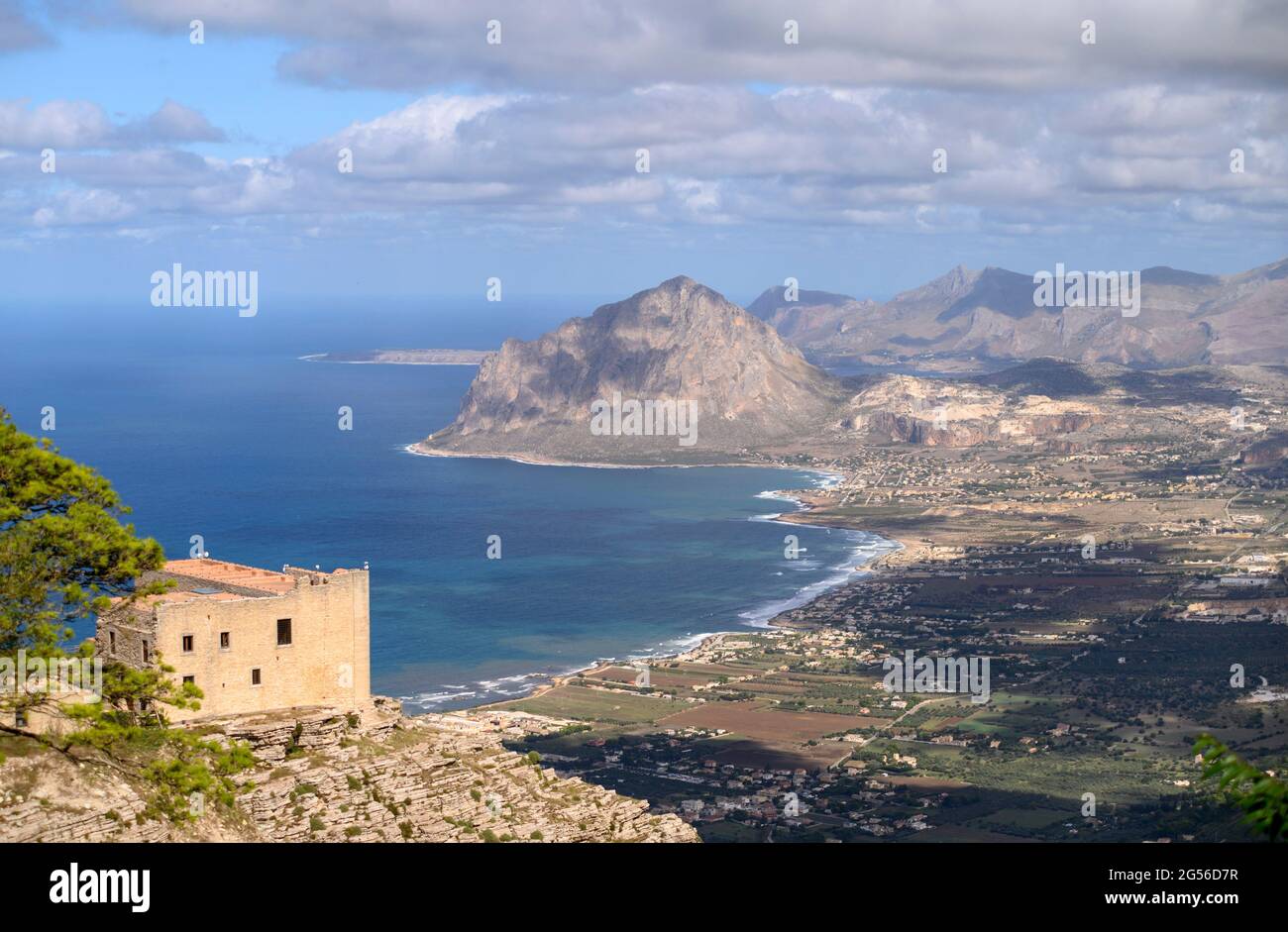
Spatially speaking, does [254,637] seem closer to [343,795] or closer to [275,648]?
[275,648]

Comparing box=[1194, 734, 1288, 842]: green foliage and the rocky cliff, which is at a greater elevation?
box=[1194, 734, 1288, 842]: green foliage

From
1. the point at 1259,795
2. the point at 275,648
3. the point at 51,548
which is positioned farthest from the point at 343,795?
the point at 1259,795

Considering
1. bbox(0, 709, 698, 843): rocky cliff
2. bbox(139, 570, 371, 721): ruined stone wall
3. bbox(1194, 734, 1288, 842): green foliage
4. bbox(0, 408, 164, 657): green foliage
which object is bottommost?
bbox(0, 709, 698, 843): rocky cliff

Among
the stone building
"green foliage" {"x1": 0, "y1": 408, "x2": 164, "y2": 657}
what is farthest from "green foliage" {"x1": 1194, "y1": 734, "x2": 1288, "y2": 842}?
the stone building

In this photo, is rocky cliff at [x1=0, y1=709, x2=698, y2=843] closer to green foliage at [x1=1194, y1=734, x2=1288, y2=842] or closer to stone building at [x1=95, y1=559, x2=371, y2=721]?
stone building at [x1=95, y1=559, x2=371, y2=721]

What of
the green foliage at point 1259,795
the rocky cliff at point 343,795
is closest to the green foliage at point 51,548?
the rocky cliff at point 343,795

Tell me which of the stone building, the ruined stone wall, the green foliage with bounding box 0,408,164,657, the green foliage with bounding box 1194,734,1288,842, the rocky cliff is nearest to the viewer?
the green foliage with bounding box 1194,734,1288,842

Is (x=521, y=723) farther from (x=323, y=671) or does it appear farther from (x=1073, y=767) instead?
(x=323, y=671)
